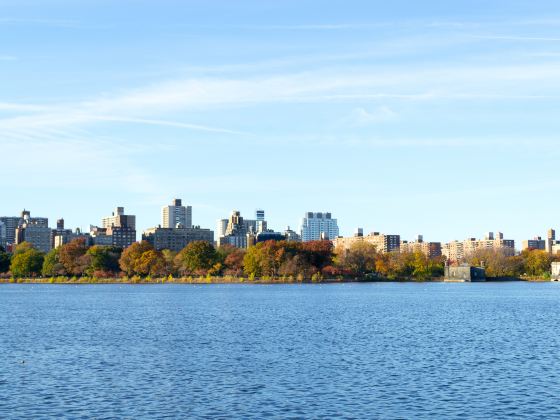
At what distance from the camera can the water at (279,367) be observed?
1695 inches

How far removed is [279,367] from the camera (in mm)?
56156

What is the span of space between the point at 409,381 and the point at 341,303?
280 feet

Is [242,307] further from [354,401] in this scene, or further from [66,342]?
[354,401]

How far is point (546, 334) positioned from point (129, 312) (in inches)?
2195

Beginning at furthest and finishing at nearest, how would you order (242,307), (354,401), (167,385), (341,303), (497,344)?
(341,303), (242,307), (497,344), (167,385), (354,401)

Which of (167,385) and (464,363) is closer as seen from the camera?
(167,385)

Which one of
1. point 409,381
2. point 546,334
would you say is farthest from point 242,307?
point 409,381

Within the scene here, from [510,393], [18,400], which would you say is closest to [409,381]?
[510,393]

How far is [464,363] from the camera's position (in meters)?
58.4

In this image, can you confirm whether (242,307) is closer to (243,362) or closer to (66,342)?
(66,342)

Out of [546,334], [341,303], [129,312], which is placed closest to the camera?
[546,334]

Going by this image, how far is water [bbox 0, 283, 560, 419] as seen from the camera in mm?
43062

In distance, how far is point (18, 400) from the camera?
44.6 metres

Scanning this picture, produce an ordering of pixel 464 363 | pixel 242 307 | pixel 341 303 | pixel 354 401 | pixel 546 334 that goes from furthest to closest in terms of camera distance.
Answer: pixel 341 303 < pixel 242 307 < pixel 546 334 < pixel 464 363 < pixel 354 401
